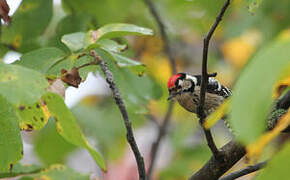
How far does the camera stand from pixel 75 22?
186 centimetres

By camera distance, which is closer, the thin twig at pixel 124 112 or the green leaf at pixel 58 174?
the thin twig at pixel 124 112

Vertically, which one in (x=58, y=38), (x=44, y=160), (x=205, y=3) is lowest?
(x=44, y=160)

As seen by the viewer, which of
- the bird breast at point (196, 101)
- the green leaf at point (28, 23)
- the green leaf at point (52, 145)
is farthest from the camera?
the green leaf at point (52, 145)

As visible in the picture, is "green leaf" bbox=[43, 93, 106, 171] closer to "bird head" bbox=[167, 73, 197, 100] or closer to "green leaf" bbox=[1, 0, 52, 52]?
"green leaf" bbox=[1, 0, 52, 52]

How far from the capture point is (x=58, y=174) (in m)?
1.47

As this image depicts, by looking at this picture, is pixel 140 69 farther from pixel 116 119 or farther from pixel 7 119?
pixel 116 119

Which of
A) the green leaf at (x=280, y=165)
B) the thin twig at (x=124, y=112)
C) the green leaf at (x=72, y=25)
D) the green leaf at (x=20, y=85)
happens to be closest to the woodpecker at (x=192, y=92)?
the green leaf at (x=72, y=25)

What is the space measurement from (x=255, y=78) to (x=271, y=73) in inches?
0.8

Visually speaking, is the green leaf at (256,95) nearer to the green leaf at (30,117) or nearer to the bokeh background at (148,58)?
the green leaf at (30,117)

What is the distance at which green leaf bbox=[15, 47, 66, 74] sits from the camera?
126 cm

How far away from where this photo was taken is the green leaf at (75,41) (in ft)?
4.03

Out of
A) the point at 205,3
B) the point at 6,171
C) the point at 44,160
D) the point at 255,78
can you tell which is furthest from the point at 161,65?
the point at 255,78

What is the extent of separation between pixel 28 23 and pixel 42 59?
622mm

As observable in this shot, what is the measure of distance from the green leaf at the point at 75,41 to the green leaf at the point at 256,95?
0.66 m
